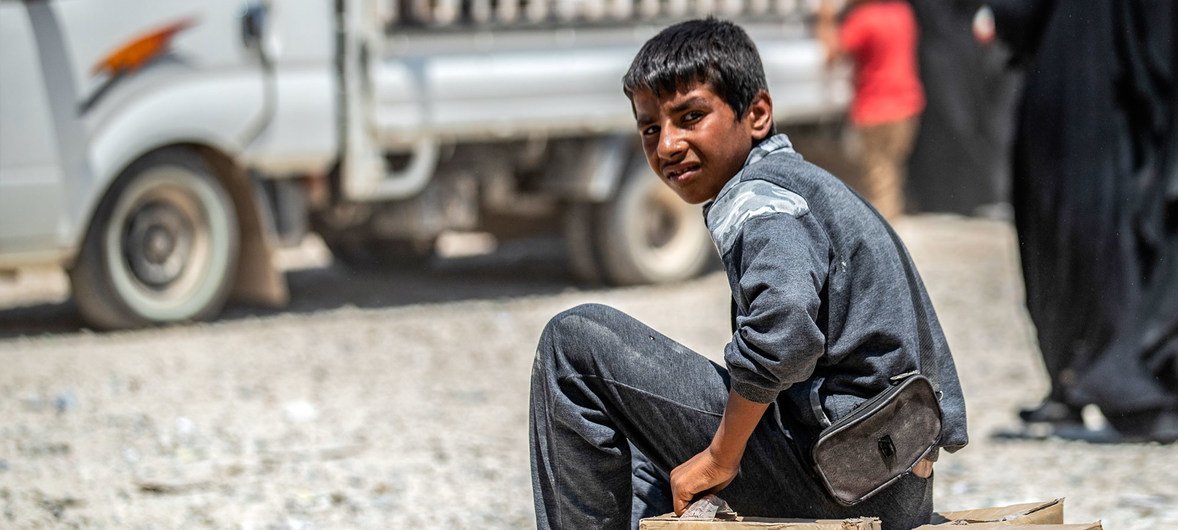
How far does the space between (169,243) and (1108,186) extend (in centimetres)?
495

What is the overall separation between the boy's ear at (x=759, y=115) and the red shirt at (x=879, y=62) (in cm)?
792

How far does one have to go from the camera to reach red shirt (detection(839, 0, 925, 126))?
10.8m

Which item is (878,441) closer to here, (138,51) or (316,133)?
(138,51)

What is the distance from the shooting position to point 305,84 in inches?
344

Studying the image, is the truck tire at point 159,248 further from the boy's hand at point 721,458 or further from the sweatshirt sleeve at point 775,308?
the sweatshirt sleeve at point 775,308

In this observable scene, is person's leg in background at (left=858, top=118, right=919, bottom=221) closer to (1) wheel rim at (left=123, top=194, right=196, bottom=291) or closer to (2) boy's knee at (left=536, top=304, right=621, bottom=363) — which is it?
(1) wheel rim at (left=123, top=194, right=196, bottom=291)

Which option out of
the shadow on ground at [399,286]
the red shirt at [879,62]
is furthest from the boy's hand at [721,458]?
the red shirt at [879,62]

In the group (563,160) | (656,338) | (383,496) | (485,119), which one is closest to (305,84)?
(485,119)

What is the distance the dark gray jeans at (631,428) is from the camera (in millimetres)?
2975

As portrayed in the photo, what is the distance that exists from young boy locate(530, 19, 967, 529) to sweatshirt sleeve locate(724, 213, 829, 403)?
0.01m

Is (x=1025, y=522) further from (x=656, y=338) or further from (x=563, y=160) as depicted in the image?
(x=563, y=160)

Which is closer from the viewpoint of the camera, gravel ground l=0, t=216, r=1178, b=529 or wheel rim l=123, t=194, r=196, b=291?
gravel ground l=0, t=216, r=1178, b=529

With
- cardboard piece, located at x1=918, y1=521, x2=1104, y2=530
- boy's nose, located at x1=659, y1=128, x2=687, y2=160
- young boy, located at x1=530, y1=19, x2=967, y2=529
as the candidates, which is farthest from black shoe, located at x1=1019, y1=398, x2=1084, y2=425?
boy's nose, located at x1=659, y1=128, x2=687, y2=160

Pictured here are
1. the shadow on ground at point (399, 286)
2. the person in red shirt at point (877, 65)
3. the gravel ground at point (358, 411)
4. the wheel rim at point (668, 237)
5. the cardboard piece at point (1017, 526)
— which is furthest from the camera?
the person in red shirt at point (877, 65)
